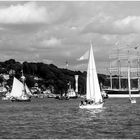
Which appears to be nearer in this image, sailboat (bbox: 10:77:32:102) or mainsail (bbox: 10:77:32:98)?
mainsail (bbox: 10:77:32:98)

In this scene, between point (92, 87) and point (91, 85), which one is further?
point (91, 85)

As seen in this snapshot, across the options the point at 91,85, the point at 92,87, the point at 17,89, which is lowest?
the point at 92,87

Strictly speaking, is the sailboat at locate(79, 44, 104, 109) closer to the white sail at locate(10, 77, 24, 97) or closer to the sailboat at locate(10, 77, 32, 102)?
the sailboat at locate(10, 77, 32, 102)

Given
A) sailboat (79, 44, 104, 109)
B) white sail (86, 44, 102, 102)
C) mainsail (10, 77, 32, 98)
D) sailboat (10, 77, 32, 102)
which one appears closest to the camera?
sailboat (79, 44, 104, 109)

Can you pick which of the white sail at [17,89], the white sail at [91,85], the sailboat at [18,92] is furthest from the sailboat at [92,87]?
the white sail at [17,89]

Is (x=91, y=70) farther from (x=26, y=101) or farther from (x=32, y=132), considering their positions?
(x=26, y=101)

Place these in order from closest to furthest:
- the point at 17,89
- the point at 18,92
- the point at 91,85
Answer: the point at 91,85 < the point at 17,89 < the point at 18,92

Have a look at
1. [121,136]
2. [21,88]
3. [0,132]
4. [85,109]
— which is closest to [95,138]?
[121,136]

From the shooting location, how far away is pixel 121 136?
49531mm

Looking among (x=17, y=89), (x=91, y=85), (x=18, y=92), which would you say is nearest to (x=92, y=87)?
(x=91, y=85)

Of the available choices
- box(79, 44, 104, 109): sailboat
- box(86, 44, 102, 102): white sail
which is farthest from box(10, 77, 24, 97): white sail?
box(86, 44, 102, 102): white sail

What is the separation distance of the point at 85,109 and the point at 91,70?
318 inches

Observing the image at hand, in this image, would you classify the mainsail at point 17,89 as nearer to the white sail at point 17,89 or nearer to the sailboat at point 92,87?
the white sail at point 17,89

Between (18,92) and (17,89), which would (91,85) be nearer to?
(17,89)
